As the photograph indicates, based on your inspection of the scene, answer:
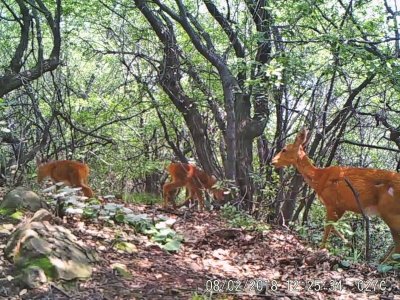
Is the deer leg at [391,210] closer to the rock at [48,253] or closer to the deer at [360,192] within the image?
the deer at [360,192]

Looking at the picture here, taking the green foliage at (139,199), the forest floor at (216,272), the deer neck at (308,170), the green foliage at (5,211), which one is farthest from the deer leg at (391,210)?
the green foliage at (5,211)

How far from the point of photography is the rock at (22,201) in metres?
5.71

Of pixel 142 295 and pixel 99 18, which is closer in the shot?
pixel 142 295

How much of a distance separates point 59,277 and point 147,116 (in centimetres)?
1120

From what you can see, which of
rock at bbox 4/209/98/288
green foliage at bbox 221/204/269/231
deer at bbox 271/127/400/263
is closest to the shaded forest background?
green foliage at bbox 221/204/269/231

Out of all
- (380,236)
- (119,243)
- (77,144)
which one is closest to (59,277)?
(119,243)

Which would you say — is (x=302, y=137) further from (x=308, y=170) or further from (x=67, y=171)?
(x=67, y=171)

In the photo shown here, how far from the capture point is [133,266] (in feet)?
15.9

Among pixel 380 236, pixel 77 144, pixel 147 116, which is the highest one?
pixel 147 116

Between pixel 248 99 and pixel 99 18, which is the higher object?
pixel 99 18

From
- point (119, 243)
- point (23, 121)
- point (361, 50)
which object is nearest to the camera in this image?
point (119, 243)

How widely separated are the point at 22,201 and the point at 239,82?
208 inches

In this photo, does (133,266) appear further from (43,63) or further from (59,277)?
(43,63)

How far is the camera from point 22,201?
5.77 metres
